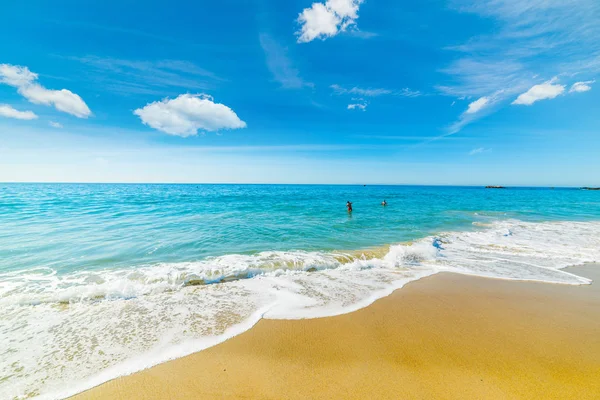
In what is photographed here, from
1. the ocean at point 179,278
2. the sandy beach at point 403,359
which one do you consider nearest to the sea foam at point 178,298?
the ocean at point 179,278

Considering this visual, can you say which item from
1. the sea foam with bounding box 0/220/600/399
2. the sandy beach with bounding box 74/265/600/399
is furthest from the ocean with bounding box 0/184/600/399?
the sandy beach with bounding box 74/265/600/399

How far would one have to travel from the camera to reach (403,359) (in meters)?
3.29

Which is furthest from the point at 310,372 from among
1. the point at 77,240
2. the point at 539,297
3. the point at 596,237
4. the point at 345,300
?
the point at 596,237

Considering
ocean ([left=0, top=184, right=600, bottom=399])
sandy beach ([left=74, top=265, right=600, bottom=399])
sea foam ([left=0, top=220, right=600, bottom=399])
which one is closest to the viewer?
sandy beach ([left=74, top=265, right=600, bottom=399])

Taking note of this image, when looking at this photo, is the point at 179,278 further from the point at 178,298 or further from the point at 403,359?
the point at 403,359

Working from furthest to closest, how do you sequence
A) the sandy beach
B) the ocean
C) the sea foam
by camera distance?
the ocean → the sea foam → the sandy beach

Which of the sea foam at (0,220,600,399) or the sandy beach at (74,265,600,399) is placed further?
the sea foam at (0,220,600,399)

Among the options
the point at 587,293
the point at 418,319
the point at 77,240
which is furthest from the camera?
the point at 77,240

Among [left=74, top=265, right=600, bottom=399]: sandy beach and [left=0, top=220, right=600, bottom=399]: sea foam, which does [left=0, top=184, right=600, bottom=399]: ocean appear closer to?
[left=0, top=220, right=600, bottom=399]: sea foam

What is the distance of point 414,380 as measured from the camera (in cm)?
291

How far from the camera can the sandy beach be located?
277 centimetres

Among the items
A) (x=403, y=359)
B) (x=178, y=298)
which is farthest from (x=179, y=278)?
(x=403, y=359)

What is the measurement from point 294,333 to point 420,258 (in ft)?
21.8

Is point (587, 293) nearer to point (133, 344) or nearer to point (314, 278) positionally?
point (314, 278)
